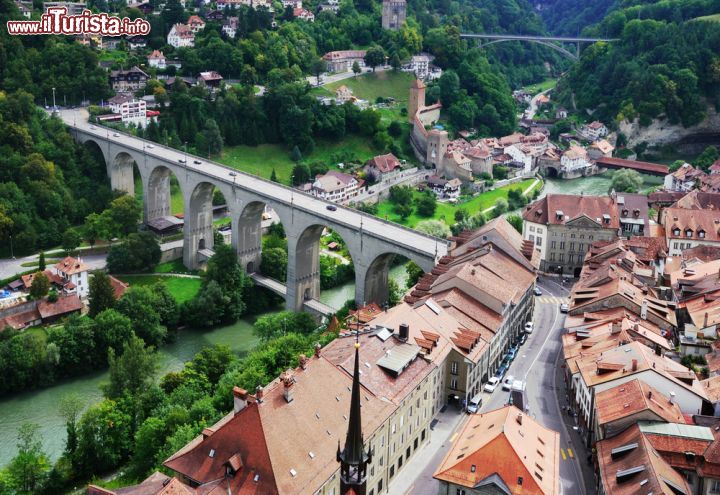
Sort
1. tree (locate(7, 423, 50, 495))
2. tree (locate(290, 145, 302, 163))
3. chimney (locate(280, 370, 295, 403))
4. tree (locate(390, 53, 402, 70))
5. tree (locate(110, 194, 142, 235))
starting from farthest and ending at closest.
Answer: tree (locate(390, 53, 402, 70))
tree (locate(290, 145, 302, 163))
tree (locate(110, 194, 142, 235))
tree (locate(7, 423, 50, 495))
chimney (locate(280, 370, 295, 403))

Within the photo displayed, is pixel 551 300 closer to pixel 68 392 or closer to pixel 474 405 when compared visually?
pixel 474 405

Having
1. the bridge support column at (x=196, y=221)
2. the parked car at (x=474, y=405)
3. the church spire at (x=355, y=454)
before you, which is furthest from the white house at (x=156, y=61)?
the church spire at (x=355, y=454)

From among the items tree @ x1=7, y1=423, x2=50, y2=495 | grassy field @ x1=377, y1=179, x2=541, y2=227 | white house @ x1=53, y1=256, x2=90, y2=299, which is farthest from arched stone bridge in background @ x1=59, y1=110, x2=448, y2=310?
tree @ x1=7, y1=423, x2=50, y2=495

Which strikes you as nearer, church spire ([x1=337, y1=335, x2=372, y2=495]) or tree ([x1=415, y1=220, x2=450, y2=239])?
church spire ([x1=337, y1=335, x2=372, y2=495])

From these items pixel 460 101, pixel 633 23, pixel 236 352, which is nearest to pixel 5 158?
pixel 236 352

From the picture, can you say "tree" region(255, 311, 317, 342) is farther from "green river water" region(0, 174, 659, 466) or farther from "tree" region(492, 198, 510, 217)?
"tree" region(492, 198, 510, 217)

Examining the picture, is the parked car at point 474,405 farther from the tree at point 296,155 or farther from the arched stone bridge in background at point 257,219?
the tree at point 296,155

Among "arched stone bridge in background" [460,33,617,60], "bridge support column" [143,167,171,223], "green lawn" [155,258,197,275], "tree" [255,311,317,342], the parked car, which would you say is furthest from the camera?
"arched stone bridge in background" [460,33,617,60]
